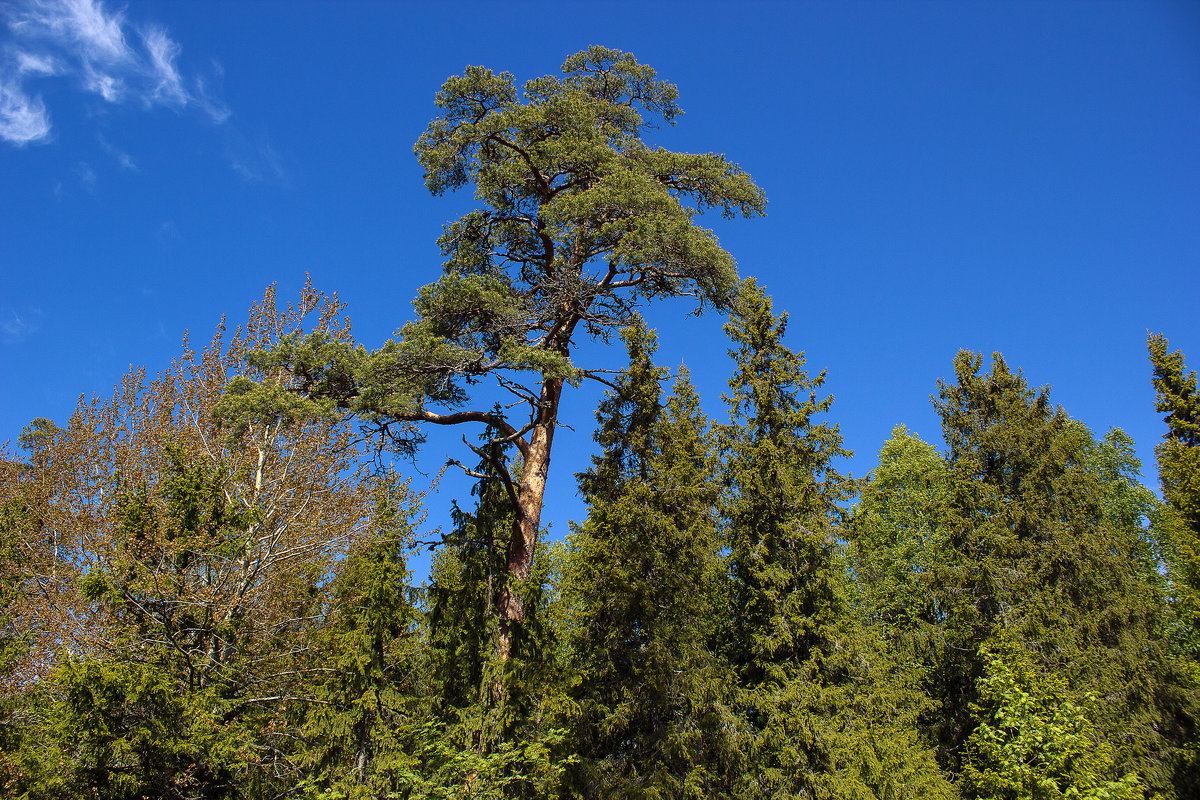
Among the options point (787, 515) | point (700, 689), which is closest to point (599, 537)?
point (700, 689)

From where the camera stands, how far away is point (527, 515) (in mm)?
11086

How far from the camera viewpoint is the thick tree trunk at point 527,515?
33.6 feet

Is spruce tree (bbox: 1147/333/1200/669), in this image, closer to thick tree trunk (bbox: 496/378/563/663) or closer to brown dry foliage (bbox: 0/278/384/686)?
thick tree trunk (bbox: 496/378/563/663)

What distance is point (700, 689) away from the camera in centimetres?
1238

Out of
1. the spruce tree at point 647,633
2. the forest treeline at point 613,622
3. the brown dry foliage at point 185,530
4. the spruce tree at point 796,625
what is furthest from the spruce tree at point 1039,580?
the brown dry foliage at point 185,530

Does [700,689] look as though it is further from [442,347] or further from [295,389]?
[295,389]

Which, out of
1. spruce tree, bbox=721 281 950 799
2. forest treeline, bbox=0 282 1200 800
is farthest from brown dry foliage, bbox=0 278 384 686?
spruce tree, bbox=721 281 950 799

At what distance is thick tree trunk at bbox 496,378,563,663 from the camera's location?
10.2 meters

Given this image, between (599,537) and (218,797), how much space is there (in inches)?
272

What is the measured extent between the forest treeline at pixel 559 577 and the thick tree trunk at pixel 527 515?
0.06 m

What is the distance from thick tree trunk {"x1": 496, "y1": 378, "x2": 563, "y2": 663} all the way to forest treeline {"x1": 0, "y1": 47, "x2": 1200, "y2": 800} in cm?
6

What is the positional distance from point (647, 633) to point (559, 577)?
110 inches

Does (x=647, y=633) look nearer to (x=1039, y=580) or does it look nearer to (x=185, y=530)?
(x=185, y=530)

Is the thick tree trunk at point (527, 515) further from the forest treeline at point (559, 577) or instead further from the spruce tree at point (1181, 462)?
the spruce tree at point (1181, 462)
